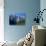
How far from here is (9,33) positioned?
522 cm

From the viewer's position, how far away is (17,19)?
523 cm

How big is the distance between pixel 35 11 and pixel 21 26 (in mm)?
835

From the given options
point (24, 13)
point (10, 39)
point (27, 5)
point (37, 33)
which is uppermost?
point (27, 5)

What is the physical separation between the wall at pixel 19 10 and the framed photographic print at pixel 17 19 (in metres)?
0.12

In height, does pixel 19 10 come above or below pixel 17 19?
above

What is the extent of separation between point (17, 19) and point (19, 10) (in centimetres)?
37

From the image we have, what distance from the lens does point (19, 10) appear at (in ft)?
17.1

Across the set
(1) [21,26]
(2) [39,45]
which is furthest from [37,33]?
(1) [21,26]

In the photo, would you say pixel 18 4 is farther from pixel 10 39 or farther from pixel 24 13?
pixel 10 39

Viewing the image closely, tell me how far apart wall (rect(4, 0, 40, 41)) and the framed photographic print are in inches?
4.8

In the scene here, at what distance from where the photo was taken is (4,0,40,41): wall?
5188mm

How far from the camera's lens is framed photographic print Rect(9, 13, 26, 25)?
5211mm

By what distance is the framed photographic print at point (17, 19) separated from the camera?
5211 mm

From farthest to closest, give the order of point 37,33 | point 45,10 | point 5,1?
point 5,1 → point 45,10 → point 37,33
